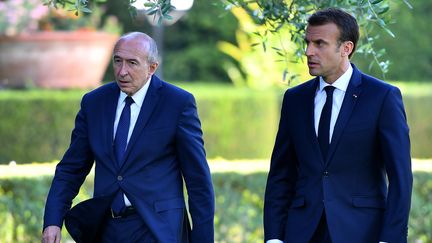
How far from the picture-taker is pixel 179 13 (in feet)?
56.7

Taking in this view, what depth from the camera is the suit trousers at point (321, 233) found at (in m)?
4.47

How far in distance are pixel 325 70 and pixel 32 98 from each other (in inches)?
314

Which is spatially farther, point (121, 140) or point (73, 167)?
point (73, 167)

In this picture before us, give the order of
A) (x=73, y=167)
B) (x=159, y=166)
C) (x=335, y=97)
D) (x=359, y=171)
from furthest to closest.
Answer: (x=73, y=167) < (x=159, y=166) < (x=335, y=97) < (x=359, y=171)

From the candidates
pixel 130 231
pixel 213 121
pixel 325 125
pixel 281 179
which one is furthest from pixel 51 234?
pixel 213 121

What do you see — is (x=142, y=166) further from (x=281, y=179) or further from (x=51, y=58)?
(x=51, y=58)

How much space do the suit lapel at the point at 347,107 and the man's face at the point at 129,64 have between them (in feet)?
2.81

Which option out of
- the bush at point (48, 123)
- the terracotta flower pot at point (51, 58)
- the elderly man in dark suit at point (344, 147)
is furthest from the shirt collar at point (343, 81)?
the terracotta flower pot at point (51, 58)

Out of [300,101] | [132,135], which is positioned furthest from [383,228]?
[132,135]

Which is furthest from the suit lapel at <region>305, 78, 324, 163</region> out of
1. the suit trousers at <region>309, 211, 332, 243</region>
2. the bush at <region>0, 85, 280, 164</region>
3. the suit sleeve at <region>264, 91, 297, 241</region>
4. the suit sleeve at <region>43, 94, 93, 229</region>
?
the bush at <region>0, 85, 280, 164</region>

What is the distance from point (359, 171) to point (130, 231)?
99 cm

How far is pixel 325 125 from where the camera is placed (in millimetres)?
4496

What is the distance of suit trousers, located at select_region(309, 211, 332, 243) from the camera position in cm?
447

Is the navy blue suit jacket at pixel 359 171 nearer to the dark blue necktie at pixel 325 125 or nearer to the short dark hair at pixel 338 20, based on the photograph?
the dark blue necktie at pixel 325 125
